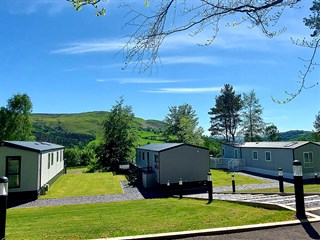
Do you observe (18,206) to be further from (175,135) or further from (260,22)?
(175,135)

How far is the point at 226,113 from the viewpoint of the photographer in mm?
50062

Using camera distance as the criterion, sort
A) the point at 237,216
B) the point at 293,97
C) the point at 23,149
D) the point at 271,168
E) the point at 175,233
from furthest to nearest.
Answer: the point at 271,168, the point at 23,149, the point at 237,216, the point at 293,97, the point at 175,233

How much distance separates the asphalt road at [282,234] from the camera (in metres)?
3.61

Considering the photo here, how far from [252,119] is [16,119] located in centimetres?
4145

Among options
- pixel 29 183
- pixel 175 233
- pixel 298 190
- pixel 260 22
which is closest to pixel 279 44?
pixel 260 22

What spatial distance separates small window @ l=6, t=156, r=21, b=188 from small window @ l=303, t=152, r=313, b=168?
23052 mm

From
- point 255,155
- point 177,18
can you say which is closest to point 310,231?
point 177,18

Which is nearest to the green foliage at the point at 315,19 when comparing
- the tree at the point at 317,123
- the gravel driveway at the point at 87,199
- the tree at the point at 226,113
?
the gravel driveway at the point at 87,199

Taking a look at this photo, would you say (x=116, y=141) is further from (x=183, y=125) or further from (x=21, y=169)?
(x=21, y=169)

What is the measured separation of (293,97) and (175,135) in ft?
139

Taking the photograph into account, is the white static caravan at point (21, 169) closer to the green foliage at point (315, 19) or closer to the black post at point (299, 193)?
the black post at point (299, 193)

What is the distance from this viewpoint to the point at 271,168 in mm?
25578

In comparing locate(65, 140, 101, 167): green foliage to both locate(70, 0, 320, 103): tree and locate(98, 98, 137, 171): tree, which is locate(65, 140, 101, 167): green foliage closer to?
locate(98, 98, 137, 171): tree

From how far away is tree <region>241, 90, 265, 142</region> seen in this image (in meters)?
48.0
